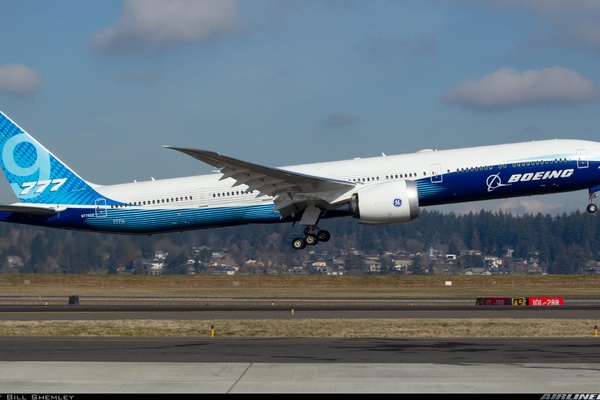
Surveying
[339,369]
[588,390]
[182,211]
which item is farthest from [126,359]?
[182,211]

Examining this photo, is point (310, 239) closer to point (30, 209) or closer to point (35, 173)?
point (30, 209)

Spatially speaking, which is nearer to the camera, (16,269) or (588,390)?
(588,390)

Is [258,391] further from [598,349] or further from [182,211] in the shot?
[182,211]

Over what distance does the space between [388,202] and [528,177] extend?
6556 mm

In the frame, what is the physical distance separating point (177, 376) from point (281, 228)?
2155 inches

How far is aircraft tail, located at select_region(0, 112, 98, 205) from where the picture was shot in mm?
45250

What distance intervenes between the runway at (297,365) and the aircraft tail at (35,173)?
1962 centimetres

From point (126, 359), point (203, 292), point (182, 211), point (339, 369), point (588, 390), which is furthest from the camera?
point (203, 292)

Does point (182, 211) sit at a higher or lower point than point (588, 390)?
higher

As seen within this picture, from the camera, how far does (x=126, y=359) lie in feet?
68.9

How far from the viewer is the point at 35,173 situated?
4606cm

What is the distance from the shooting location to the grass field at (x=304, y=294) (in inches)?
1110

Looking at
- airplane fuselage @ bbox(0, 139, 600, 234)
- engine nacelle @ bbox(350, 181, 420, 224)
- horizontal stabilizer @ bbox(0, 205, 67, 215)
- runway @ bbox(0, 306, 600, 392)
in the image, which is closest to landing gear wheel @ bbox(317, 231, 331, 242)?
airplane fuselage @ bbox(0, 139, 600, 234)

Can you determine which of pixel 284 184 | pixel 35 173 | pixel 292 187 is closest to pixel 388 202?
pixel 292 187
